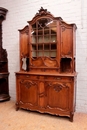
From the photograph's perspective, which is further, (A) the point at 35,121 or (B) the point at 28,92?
(B) the point at 28,92

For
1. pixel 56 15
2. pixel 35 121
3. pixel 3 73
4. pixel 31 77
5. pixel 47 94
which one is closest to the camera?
pixel 35 121

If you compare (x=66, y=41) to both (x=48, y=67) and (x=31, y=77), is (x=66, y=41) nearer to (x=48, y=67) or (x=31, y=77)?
(x=48, y=67)

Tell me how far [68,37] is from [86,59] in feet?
2.08

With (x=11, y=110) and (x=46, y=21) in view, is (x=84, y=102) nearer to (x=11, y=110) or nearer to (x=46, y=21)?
(x=11, y=110)

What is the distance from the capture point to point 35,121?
7.86ft

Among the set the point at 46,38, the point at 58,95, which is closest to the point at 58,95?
the point at 58,95

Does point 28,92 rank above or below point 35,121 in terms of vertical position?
above

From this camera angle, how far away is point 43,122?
7.75 ft

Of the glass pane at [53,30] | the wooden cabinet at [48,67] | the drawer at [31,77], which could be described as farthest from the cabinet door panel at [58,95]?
the glass pane at [53,30]

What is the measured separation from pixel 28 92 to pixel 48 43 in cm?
111

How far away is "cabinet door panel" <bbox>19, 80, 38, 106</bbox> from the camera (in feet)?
8.63

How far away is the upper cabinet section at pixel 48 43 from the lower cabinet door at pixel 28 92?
0.31 metres

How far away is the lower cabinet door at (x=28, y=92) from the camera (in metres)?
2.63

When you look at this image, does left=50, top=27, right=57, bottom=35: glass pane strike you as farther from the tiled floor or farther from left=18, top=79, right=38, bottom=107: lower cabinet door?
the tiled floor
